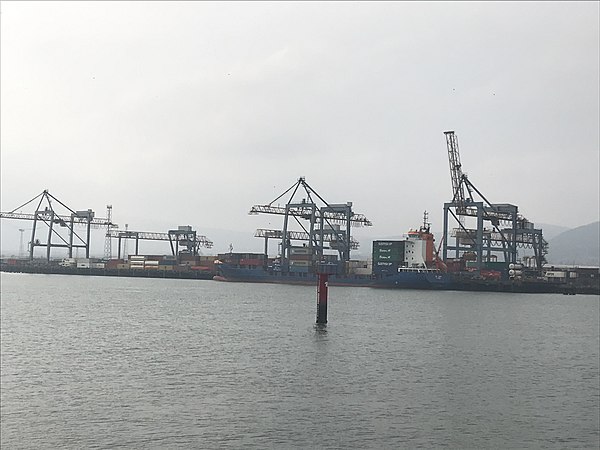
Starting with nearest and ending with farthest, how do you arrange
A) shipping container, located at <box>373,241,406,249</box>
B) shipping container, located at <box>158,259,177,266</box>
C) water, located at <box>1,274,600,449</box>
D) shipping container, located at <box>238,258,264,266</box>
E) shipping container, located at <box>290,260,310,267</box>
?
water, located at <box>1,274,600,449</box>
shipping container, located at <box>373,241,406,249</box>
shipping container, located at <box>290,260,310,267</box>
shipping container, located at <box>238,258,264,266</box>
shipping container, located at <box>158,259,177,266</box>

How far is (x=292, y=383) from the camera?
18.8 m

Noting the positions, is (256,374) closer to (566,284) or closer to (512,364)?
(512,364)

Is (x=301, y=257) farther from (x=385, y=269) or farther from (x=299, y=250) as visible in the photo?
(x=385, y=269)

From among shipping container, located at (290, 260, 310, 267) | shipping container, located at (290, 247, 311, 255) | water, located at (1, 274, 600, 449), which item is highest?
shipping container, located at (290, 247, 311, 255)

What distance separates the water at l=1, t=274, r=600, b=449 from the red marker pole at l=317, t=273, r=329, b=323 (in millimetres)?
740

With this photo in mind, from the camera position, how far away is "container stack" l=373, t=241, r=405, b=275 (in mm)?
70375

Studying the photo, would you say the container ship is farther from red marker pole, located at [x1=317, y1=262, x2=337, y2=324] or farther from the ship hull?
red marker pole, located at [x1=317, y1=262, x2=337, y2=324]

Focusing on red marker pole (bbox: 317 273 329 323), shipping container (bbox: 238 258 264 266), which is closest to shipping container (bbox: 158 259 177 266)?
shipping container (bbox: 238 258 264 266)

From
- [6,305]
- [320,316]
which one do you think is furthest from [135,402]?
[6,305]

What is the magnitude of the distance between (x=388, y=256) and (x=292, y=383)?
52.8 meters

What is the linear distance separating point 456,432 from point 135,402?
23.2 ft

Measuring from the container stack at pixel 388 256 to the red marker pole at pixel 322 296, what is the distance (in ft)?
128

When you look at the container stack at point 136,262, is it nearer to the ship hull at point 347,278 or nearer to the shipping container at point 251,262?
the ship hull at point 347,278

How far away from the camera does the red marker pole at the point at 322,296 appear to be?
97.3 feet
